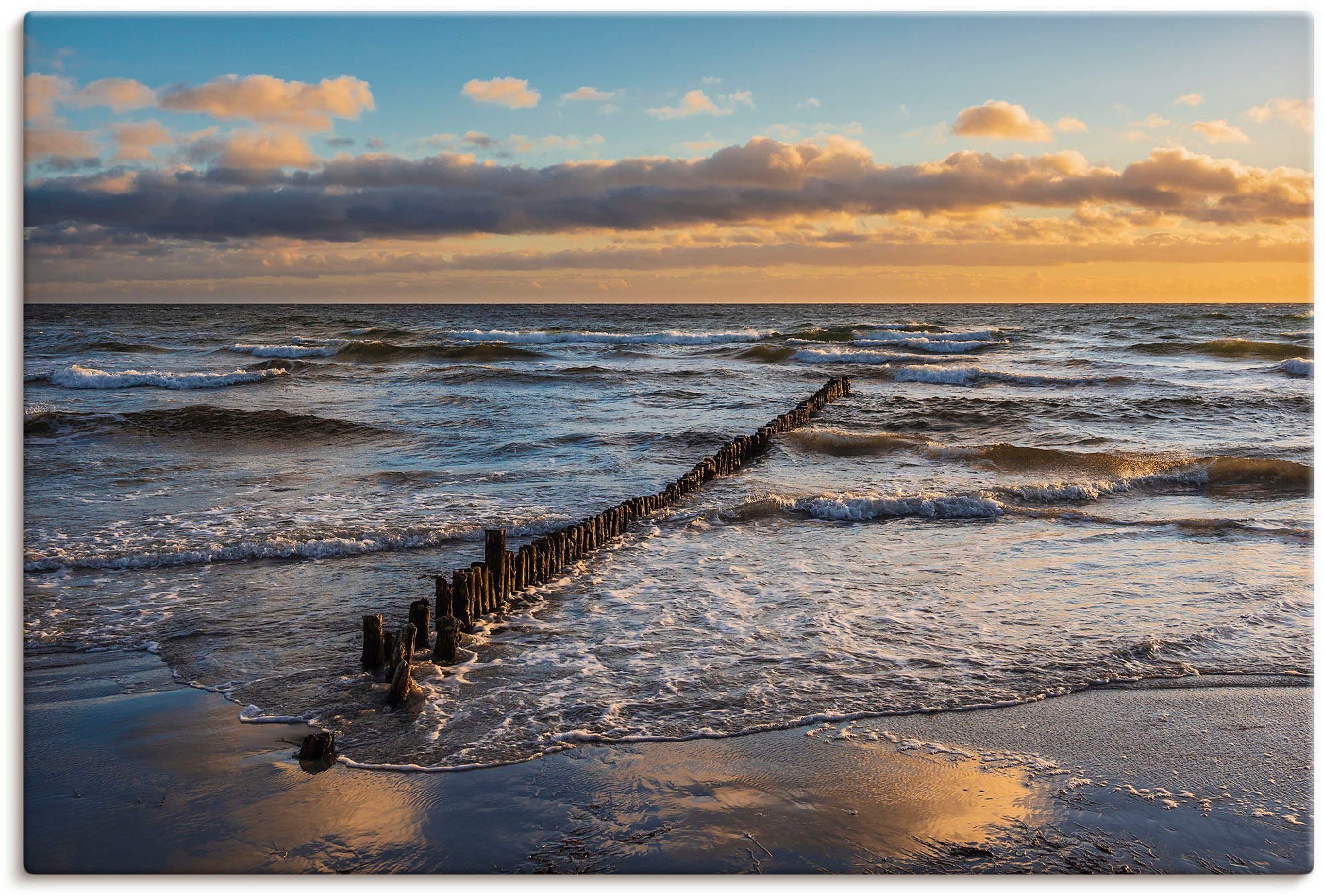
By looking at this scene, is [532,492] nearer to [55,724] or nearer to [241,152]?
[241,152]

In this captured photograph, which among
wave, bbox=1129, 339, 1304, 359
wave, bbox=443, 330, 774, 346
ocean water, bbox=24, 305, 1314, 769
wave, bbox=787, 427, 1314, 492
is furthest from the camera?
wave, bbox=443, 330, 774, 346

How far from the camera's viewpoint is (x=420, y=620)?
602 centimetres

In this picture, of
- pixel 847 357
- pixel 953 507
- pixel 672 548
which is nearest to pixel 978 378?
pixel 847 357

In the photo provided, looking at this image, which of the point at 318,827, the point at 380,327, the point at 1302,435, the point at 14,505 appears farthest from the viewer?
the point at 380,327

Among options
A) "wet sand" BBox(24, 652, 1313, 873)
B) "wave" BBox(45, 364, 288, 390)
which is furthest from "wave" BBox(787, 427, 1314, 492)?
"wave" BBox(45, 364, 288, 390)

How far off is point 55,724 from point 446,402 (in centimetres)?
1678

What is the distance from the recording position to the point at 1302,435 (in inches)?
624

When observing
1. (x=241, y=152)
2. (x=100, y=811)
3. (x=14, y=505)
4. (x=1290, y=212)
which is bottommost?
(x=100, y=811)

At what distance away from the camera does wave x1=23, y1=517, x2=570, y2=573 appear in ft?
26.7

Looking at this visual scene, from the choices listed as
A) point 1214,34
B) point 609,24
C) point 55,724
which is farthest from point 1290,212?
point 55,724

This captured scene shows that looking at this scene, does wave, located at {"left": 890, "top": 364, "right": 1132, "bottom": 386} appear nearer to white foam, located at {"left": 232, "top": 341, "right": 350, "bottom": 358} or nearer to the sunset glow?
the sunset glow

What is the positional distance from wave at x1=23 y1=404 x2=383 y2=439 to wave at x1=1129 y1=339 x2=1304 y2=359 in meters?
27.7

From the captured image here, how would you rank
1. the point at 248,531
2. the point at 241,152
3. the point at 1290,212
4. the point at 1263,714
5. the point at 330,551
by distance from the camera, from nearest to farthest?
the point at 1263,714
the point at 1290,212
the point at 241,152
the point at 330,551
the point at 248,531

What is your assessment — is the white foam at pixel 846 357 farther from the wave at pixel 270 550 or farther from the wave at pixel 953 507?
the wave at pixel 270 550
